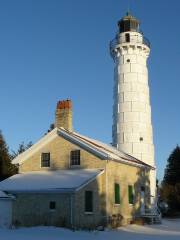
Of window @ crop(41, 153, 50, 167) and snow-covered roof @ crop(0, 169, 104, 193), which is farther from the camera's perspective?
window @ crop(41, 153, 50, 167)

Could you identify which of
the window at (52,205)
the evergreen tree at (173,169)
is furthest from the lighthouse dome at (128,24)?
the window at (52,205)

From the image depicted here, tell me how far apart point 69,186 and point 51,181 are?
196cm

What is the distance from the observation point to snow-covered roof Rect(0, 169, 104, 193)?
967 inches

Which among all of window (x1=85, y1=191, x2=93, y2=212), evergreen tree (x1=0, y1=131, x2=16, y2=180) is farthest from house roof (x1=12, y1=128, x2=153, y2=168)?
evergreen tree (x1=0, y1=131, x2=16, y2=180)

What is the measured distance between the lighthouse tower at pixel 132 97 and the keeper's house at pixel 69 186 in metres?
7.64

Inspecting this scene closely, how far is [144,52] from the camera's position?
41.7 m

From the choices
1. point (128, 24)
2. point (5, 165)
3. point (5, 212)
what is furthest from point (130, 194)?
point (128, 24)

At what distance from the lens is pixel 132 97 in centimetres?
3981

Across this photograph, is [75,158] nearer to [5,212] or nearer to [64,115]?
[64,115]

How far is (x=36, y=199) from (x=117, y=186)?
17.2 ft

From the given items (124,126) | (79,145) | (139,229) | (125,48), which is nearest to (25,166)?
(79,145)

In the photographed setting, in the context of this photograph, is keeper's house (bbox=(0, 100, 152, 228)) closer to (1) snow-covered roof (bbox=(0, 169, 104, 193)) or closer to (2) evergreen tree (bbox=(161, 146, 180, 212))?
(1) snow-covered roof (bbox=(0, 169, 104, 193))

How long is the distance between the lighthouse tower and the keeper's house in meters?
7.64

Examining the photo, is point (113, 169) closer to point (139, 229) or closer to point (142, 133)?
point (139, 229)
